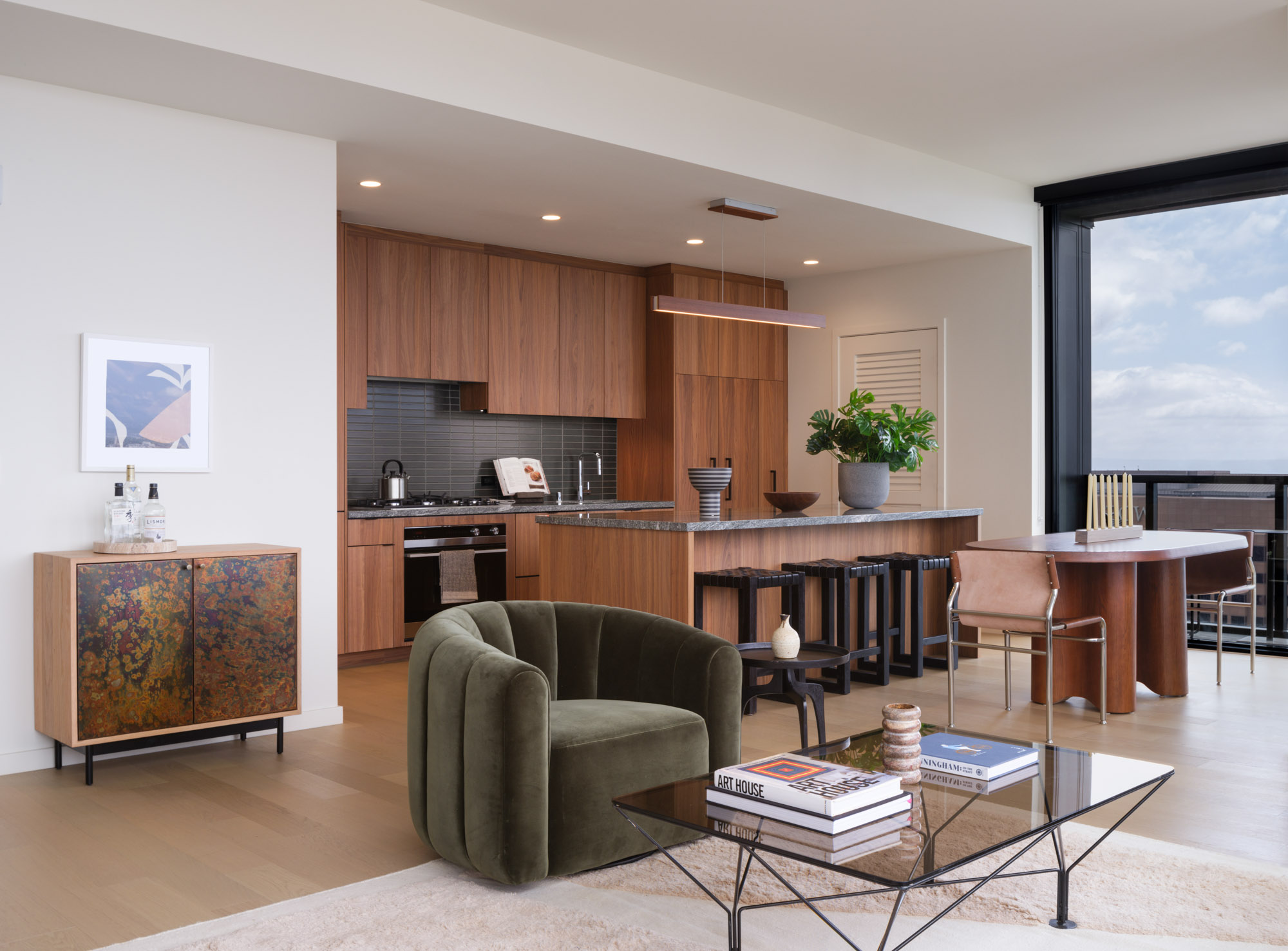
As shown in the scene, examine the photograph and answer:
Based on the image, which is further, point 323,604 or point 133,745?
point 323,604

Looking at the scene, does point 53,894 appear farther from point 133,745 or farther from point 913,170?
point 913,170

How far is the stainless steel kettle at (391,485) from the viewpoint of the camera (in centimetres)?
670

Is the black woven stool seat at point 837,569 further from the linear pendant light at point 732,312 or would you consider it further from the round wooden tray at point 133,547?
the round wooden tray at point 133,547

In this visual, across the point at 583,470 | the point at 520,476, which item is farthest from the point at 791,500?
the point at 583,470

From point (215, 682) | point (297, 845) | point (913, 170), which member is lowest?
point (297, 845)

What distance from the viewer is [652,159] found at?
510 cm

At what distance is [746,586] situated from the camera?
482 cm

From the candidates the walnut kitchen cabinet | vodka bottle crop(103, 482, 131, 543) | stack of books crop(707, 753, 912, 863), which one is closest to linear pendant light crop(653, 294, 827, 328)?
the walnut kitchen cabinet

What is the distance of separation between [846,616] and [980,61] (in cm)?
279

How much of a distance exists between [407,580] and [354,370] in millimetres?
1300

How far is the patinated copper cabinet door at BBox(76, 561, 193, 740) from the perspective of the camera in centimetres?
373

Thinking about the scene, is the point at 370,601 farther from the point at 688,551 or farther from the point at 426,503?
the point at 688,551

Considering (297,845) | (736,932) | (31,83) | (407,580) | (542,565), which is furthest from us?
(407,580)

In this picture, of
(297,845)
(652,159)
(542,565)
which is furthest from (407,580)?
(297,845)
